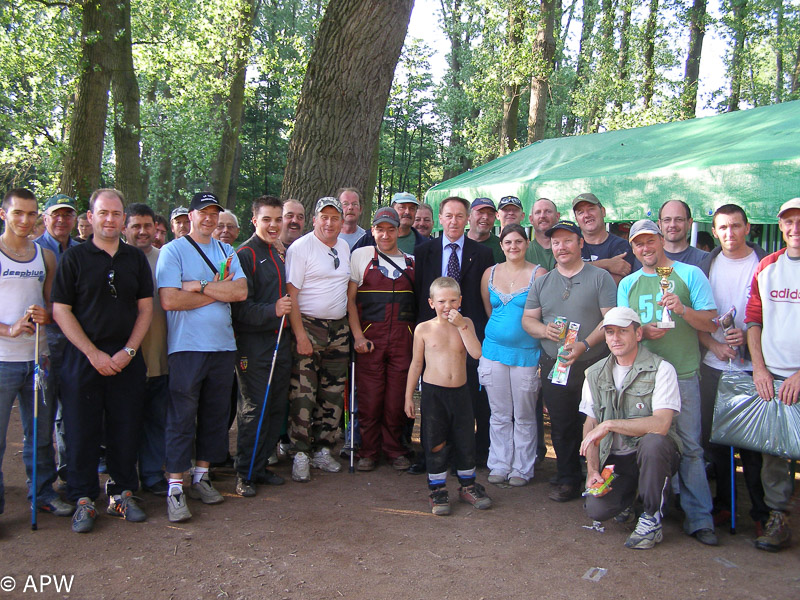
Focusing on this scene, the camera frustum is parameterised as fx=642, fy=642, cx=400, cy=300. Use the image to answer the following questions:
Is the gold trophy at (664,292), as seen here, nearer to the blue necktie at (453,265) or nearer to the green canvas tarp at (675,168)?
the blue necktie at (453,265)

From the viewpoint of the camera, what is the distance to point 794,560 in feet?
12.6

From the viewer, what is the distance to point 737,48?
2267 centimetres

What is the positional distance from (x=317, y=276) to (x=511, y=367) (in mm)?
1732

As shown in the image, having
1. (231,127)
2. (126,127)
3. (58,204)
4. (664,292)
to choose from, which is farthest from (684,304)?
(231,127)

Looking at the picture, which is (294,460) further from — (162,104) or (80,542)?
(162,104)

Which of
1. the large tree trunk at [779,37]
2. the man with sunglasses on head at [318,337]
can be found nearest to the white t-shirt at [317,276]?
the man with sunglasses on head at [318,337]

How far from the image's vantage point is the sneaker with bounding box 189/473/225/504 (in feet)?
15.2

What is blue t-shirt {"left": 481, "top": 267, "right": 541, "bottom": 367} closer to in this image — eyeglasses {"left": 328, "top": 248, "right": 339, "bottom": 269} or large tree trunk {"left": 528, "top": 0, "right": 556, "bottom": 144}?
eyeglasses {"left": 328, "top": 248, "right": 339, "bottom": 269}

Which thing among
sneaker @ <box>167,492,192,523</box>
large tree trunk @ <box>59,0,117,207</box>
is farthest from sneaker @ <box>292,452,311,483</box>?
large tree trunk @ <box>59,0,117,207</box>

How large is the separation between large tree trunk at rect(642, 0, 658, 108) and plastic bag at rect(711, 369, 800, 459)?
16.9 meters

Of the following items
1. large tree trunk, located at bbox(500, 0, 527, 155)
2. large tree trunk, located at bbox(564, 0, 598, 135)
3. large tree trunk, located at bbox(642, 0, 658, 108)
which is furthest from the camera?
large tree trunk, located at bbox(564, 0, 598, 135)

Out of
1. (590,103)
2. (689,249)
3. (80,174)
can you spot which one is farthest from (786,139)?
(590,103)

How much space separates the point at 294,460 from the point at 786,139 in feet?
20.4

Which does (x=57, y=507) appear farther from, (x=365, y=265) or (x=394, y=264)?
(x=394, y=264)
